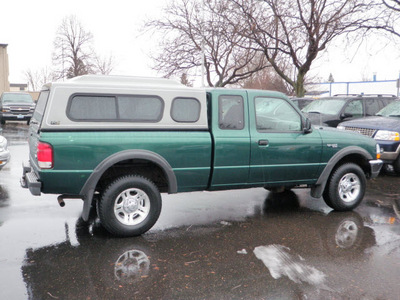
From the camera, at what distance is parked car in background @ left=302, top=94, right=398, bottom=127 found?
11.2m

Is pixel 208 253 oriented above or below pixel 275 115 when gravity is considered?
below

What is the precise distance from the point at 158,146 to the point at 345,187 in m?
3.19

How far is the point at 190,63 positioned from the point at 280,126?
17433 mm

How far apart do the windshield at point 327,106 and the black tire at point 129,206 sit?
8125 mm

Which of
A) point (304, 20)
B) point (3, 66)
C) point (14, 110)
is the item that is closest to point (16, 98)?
point (14, 110)

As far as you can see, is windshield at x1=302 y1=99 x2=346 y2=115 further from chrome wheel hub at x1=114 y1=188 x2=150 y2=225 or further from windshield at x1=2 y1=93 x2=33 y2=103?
windshield at x1=2 y1=93 x2=33 y2=103

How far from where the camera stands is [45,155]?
4.37m

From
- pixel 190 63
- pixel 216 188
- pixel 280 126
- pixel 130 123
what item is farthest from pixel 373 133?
pixel 190 63

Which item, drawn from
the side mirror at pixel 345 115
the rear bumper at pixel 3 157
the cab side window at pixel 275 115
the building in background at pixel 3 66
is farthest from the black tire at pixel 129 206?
the building in background at pixel 3 66

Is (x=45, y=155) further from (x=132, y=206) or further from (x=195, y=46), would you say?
(x=195, y=46)

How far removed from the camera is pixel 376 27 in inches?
604

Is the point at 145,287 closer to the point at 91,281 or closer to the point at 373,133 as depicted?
the point at 91,281

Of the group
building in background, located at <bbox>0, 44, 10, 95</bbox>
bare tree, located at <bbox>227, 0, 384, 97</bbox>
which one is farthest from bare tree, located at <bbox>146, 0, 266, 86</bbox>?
building in background, located at <bbox>0, 44, 10, 95</bbox>

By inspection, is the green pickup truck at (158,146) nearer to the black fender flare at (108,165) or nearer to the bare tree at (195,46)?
the black fender flare at (108,165)
